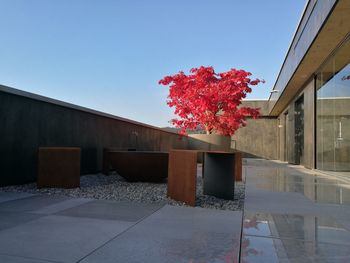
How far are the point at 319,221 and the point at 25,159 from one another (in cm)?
589

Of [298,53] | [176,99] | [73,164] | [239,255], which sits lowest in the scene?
[239,255]

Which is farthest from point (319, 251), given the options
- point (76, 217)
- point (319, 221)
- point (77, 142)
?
point (77, 142)

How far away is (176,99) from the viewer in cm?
1428

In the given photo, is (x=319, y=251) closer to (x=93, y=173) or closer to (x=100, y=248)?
(x=100, y=248)

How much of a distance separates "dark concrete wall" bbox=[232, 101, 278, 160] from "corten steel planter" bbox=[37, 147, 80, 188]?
23741 mm

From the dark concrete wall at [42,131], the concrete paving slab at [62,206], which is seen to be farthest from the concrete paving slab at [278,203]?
the dark concrete wall at [42,131]

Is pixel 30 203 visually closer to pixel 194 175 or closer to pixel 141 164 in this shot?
pixel 194 175

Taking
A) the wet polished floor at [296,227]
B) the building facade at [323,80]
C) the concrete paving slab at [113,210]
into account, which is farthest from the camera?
the building facade at [323,80]

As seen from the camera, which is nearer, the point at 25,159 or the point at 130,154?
the point at 25,159

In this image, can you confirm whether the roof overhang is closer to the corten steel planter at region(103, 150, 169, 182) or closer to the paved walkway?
the corten steel planter at region(103, 150, 169, 182)

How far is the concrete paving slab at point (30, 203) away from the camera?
4711 mm

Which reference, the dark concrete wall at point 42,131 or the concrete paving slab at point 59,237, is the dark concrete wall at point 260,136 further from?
the concrete paving slab at point 59,237

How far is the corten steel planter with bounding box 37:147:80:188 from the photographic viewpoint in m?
6.67

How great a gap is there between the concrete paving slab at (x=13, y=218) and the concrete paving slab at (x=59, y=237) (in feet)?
0.40
